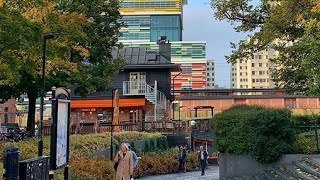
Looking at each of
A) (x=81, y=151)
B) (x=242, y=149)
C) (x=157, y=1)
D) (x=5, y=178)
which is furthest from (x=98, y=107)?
(x=157, y=1)

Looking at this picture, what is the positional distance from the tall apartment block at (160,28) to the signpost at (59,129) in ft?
361

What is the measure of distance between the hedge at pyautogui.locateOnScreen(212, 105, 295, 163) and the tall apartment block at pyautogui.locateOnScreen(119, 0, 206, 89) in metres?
101

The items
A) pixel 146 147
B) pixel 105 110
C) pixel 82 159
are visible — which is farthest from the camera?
pixel 105 110

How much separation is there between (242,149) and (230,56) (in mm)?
7740

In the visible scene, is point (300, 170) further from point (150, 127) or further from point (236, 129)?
point (150, 127)

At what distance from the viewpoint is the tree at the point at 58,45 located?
11836 millimetres

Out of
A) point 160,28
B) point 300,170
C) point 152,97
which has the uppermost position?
point 160,28

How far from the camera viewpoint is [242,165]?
15.8 metres

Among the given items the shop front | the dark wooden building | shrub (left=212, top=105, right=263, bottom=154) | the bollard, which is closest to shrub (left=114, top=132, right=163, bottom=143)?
shrub (left=212, top=105, right=263, bottom=154)

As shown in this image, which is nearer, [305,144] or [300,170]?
[300,170]

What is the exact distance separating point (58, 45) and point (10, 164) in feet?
32.8

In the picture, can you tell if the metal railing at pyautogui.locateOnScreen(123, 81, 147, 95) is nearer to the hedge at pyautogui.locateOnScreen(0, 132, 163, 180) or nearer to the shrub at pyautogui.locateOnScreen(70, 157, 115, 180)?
the hedge at pyautogui.locateOnScreen(0, 132, 163, 180)

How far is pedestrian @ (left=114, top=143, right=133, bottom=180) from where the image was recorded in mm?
12273

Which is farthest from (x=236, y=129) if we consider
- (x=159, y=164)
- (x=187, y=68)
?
(x=187, y=68)
